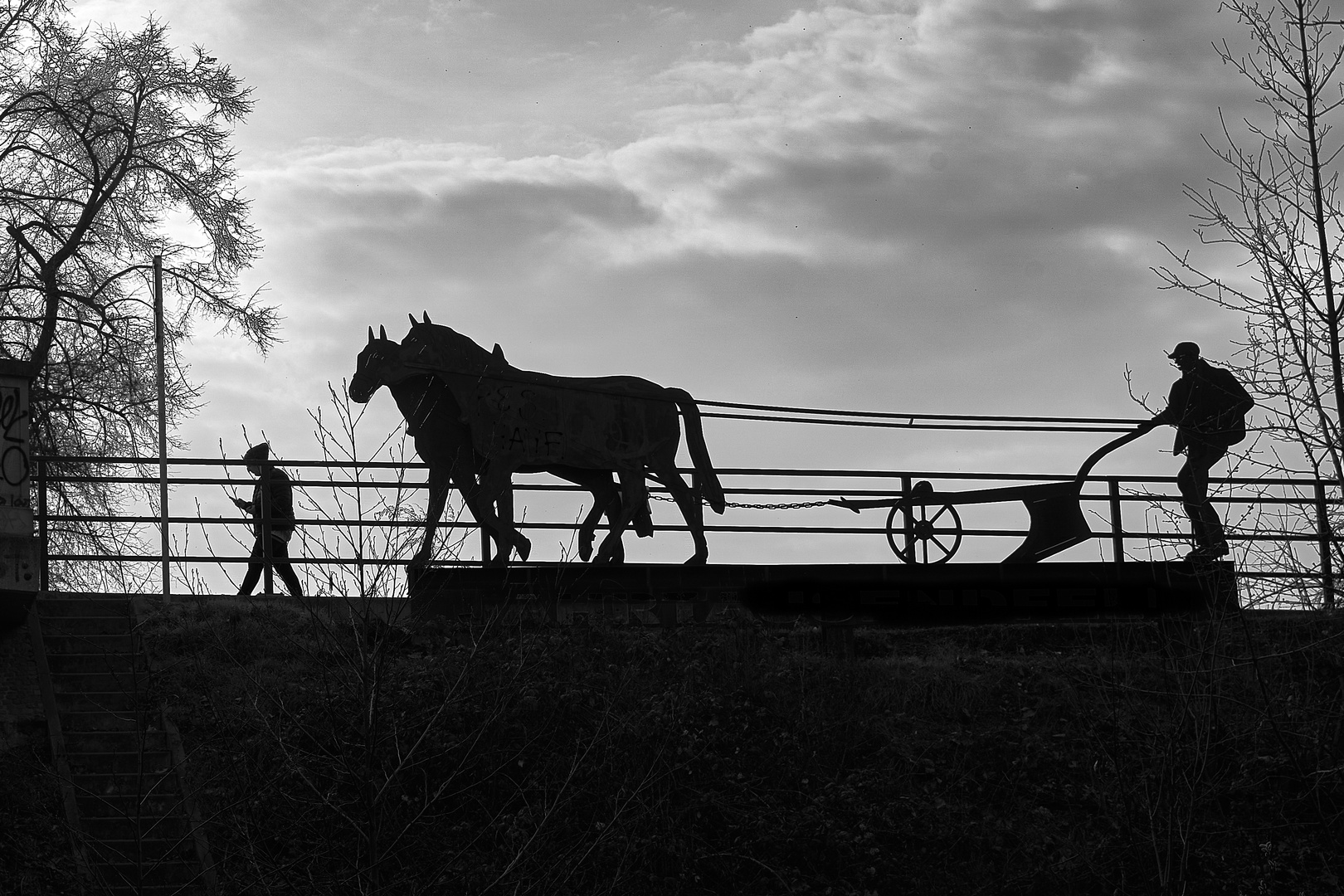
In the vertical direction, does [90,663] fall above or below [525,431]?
below

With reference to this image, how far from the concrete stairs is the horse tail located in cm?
533

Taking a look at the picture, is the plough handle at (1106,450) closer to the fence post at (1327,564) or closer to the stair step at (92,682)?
the fence post at (1327,564)

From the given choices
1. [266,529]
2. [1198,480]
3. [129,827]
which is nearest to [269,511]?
[266,529]

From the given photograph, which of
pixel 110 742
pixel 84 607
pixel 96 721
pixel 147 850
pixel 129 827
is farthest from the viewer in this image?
pixel 84 607

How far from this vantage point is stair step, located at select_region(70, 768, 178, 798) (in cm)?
1149

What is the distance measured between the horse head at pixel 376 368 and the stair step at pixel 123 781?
14.5 ft

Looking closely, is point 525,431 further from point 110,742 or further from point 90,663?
point 110,742

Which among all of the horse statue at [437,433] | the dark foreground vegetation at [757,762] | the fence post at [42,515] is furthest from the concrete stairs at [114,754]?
the horse statue at [437,433]

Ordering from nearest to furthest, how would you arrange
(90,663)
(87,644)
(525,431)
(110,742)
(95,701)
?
(110,742) < (95,701) < (90,663) < (87,644) < (525,431)

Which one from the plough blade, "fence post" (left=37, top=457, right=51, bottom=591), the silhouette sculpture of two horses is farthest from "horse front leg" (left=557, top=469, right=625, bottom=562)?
"fence post" (left=37, top=457, right=51, bottom=591)

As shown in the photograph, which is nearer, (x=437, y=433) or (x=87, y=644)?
(x=87, y=644)

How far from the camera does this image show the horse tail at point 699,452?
16.2 metres

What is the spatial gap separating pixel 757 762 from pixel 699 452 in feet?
14.1

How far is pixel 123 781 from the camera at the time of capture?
457 inches
